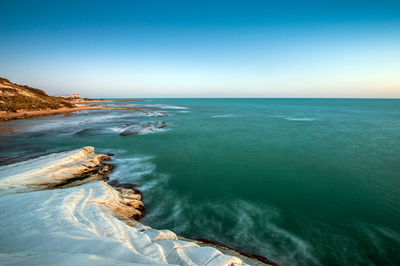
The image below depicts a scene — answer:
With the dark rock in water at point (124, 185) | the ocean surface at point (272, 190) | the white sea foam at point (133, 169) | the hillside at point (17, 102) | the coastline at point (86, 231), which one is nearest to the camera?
the coastline at point (86, 231)

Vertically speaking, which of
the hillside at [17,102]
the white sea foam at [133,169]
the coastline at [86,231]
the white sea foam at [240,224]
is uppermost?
the hillside at [17,102]

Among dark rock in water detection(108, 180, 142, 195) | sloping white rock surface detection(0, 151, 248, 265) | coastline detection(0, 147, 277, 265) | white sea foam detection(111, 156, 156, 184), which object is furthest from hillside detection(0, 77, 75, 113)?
sloping white rock surface detection(0, 151, 248, 265)

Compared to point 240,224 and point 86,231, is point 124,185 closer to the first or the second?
point 86,231

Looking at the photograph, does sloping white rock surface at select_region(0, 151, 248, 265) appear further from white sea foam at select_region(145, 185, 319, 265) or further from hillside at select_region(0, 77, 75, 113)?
hillside at select_region(0, 77, 75, 113)

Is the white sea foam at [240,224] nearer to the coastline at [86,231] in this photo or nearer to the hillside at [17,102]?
the coastline at [86,231]

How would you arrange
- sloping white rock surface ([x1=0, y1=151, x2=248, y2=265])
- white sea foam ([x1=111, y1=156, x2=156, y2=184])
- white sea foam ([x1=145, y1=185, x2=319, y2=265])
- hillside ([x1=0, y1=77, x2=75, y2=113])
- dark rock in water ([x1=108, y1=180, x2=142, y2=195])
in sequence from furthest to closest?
hillside ([x1=0, y1=77, x2=75, y2=113]) < white sea foam ([x1=111, y1=156, x2=156, y2=184]) < dark rock in water ([x1=108, y1=180, x2=142, y2=195]) < white sea foam ([x1=145, y1=185, x2=319, y2=265]) < sloping white rock surface ([x1=0, y1=151, x2=248, y2=265])

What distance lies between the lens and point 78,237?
4.70 m

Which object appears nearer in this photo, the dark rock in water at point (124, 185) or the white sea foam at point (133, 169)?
the dark rock in water at point (124, 185)

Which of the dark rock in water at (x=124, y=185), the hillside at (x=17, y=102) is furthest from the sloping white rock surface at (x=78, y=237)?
the hillside at (x=17, y=102)

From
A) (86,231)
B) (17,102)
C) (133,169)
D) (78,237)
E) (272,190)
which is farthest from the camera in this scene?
(17,102)

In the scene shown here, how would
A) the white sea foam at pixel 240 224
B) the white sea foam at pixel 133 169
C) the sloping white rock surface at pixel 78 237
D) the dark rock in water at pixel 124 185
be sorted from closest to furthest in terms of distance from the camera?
1. the sloping white rock surface at pixel 78 237
2. the white sea foam at pixel 240 224
3. the dark rock in water at pixel 124 185
4. the white sea foam at pixel 133 169

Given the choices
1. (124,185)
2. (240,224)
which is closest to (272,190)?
(240,224)

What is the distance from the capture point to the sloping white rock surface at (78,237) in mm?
3895

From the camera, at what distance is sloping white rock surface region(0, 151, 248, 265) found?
153 inches
